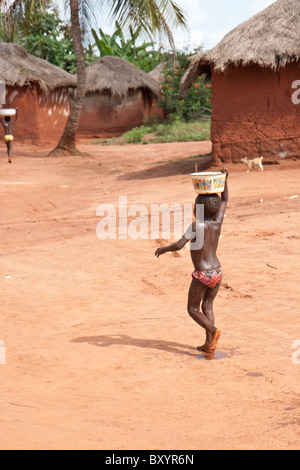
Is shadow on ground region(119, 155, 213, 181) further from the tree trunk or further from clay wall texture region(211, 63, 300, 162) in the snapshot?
the tree trunk

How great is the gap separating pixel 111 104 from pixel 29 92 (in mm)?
7115

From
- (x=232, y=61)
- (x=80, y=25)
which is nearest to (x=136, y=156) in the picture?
(x=80, y=25)

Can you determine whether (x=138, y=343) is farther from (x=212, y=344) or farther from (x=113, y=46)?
(x=113, y=46)

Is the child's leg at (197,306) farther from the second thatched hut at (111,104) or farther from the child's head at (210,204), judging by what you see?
the second thatched hut at (111,104)

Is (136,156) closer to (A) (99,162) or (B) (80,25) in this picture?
(A) (99,162)

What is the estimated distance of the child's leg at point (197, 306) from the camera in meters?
4.28

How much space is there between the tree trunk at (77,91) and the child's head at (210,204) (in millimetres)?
13452

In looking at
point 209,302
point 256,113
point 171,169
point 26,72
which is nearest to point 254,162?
point 256,113

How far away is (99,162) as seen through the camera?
666 inches

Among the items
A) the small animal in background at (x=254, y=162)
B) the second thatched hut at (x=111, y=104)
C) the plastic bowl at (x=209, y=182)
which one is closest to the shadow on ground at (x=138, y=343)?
the plastic bowl at (x=209, y=182)

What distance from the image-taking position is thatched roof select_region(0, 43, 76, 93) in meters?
19.8

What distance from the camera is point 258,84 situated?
12.6 meters

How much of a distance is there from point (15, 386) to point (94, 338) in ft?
3.51

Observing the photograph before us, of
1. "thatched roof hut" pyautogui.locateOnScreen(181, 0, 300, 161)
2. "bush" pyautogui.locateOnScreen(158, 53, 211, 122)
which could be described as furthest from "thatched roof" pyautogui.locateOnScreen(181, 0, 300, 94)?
"bush" pyautogui.locateOnScreen(158, 53, 211, 122)
